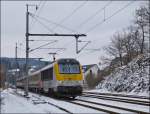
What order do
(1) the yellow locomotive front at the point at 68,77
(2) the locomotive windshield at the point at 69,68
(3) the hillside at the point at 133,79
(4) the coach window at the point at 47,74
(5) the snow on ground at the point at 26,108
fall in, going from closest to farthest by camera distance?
(5) the snow on ground at the point at 26,108 < (1) the yellow locomotive front at the point at 68,77 < (2) the locomotive windshield at the point at 69,68 < (4) the coach window at the point at 47,74 < (3) the hillside at the point at 133,79

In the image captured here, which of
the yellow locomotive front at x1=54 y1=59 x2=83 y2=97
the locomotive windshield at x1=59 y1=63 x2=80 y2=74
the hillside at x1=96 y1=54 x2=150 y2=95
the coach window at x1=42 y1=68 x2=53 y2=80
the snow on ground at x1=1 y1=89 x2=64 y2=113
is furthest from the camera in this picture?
the hillside at x1=96 y1=54 x2=150 y2=95

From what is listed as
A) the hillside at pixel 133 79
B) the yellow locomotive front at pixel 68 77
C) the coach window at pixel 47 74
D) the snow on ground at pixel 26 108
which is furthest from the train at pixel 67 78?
the hillside at pixel 133 79

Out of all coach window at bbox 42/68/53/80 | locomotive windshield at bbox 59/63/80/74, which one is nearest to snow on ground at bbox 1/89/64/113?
locomotive windshield at bbox 59/63/80/74

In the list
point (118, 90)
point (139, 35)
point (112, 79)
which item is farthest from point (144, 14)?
point (118, 90)

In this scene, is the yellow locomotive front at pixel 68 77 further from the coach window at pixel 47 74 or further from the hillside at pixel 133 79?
the hillside at pixel 133 79

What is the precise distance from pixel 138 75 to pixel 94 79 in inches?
981

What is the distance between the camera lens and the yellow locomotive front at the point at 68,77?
30672 millimetres

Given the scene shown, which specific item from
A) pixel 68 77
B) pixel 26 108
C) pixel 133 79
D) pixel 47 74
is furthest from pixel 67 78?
pixel 133 79

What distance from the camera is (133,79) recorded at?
43875mm

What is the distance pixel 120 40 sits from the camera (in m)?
A: 72.6

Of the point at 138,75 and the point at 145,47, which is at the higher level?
the point at 145,47

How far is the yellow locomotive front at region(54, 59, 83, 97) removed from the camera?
30672 mm

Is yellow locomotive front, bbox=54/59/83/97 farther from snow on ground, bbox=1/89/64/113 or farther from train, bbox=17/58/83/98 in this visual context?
snow on ground, bbox=1/89/64/113

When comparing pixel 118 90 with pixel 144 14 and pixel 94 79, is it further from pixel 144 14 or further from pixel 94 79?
pixel 94 79
